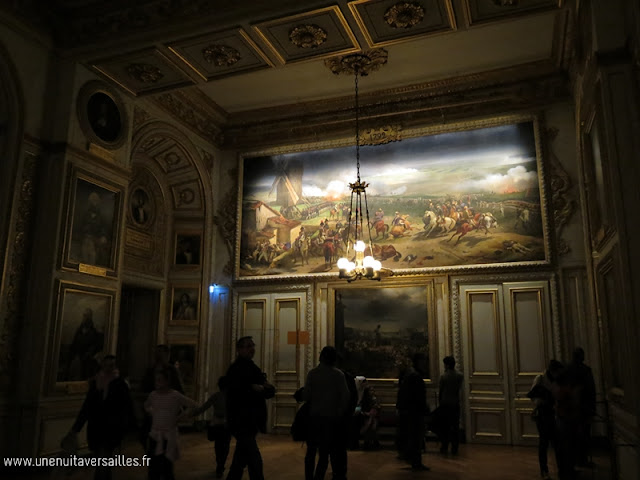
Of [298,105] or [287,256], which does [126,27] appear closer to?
[298,105]

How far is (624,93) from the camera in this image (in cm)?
578

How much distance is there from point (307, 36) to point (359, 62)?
88.0 inches

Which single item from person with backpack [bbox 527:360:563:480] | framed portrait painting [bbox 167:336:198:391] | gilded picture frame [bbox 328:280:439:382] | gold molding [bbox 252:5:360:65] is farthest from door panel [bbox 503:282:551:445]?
framed portrait painting [bbox 167:336:198:391]

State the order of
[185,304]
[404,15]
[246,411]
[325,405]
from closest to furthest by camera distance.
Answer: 1. [246,411]
2. [325,405]
3. [404,15]
4. [185,304]

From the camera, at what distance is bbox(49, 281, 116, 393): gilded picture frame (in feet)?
25.5

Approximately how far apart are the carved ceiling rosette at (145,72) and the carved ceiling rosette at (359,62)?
316cm

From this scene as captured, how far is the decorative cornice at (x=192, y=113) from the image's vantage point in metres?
11.1

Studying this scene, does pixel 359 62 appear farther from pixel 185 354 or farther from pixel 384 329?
pixel 185 354

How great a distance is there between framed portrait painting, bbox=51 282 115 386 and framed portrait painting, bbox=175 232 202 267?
364cm

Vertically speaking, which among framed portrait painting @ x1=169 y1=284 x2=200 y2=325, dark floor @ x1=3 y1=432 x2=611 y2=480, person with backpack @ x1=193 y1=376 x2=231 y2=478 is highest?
framed portrait painting @ x1=169 y1=284 x2=200 y2=325

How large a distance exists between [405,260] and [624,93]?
603cm

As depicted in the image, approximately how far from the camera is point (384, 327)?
11031 mm

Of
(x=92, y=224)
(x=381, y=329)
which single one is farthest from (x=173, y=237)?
(x=381, y=329)

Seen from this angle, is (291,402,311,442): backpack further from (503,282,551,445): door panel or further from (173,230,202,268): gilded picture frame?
(173,230,202,268): gilded picture frame
